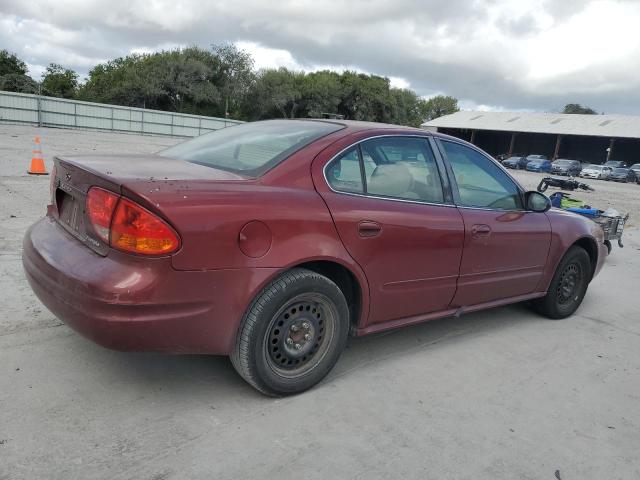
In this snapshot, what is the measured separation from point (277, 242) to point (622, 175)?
1710 inches

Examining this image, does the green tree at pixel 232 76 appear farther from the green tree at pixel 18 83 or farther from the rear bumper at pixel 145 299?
the rear bumper at pixel 145 299

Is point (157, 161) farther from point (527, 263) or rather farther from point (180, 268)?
point (527, 263)

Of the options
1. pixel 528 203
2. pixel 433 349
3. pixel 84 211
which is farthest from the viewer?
pixel 528 203

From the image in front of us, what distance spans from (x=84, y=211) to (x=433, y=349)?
8.28 ft

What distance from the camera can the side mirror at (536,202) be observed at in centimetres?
429

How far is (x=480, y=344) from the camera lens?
13.4 ft

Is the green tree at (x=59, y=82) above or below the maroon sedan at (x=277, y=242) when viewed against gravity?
above

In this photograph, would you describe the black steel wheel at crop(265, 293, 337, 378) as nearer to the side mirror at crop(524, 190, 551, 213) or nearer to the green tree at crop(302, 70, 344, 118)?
the side mirror at crop(524, 190, 551, 213)

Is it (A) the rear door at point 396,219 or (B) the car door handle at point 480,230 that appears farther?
(B) the car door handle at point 480,230

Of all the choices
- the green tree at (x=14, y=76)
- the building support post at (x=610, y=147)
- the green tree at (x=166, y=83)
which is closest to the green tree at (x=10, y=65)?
the green tree at (x=14, y=76)

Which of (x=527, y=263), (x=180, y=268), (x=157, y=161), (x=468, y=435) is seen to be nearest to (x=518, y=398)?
(x=468, y=435)

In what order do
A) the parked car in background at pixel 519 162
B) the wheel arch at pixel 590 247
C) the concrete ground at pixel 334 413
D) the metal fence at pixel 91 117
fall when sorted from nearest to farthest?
the concrete ground at pixel 334 413 → the wheel arch at pixel 590 247 → the metal fence at pixel 91 117 → the parked car in background at pixel 519 162

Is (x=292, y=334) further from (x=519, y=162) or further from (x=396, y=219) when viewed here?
(x=519, y=162)

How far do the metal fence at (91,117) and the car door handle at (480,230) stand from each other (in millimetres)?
22665
